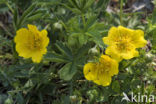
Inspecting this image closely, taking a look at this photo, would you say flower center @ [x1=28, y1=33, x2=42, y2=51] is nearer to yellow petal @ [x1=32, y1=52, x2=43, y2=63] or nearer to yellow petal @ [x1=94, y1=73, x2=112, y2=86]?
yellow petal @ [x1=32, y1=52, x2=43, y2=63]

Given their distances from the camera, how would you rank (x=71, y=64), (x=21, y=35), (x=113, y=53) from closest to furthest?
(x=113, y=53) < (x=71, y=64) < (x=21, y=35)

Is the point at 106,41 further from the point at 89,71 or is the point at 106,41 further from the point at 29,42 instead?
the point at 29,42

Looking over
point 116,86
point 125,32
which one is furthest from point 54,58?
point 125,32

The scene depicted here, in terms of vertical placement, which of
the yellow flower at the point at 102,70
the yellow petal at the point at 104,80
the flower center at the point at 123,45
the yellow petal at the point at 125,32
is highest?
the yellow petal at the point at 125,32

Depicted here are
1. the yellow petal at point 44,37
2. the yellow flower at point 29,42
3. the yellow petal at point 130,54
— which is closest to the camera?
the yellow petal at point 130,54

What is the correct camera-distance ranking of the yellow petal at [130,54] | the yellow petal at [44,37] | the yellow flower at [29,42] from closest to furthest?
the yellow petal at [130,54] → the yellow petal at [44,37] → the yellow flower at [29,42]

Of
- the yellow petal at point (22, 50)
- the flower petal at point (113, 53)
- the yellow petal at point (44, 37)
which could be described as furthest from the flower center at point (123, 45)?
the yellow petal at point (22, 50)

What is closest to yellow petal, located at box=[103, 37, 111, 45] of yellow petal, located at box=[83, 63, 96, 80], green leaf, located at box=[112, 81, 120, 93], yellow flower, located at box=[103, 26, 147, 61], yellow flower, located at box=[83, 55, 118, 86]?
yellow flower, located at box=[103, 26, 147, 61]

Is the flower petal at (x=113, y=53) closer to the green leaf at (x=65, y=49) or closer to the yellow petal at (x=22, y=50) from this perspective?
the green leaf at (x=65, y=49)
